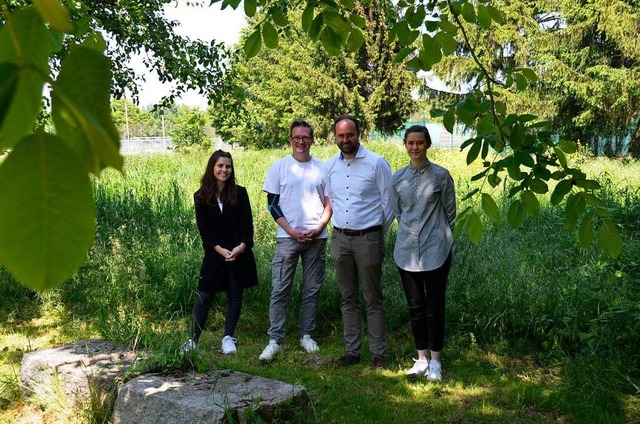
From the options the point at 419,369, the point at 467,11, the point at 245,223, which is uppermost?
the point at 467,11

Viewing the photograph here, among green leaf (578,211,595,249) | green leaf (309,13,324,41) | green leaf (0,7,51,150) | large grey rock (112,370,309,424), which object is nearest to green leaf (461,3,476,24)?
green leaf (309,13,324,41)

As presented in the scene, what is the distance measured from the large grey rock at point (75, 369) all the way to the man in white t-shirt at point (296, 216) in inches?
51.8

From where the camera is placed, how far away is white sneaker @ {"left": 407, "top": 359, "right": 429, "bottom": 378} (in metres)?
4.86

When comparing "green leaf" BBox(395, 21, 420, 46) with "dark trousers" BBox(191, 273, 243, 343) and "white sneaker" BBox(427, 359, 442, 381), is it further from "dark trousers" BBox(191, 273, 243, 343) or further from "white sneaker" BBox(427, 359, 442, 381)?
"dark trousers" BBox(191, 273, 243, 343)

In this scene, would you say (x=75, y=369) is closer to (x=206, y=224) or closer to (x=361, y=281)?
(x=206, y=224)

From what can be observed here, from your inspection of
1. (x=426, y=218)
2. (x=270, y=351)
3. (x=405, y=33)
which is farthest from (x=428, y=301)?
(x=405, y=33)

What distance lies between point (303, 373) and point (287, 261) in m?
0.97

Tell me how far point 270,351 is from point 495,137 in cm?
349

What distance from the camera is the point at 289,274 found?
18.3 ft

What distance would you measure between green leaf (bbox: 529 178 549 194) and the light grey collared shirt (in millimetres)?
2252

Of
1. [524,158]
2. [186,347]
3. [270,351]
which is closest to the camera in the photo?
[524,158]

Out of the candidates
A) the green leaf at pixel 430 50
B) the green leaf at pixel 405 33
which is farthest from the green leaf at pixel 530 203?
the green leaf at pixel 405 33

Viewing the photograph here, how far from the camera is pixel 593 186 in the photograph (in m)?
2.24

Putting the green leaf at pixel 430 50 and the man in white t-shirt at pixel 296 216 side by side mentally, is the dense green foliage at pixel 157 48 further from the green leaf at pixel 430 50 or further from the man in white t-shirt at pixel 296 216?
the green leaf at pixel 430 50
